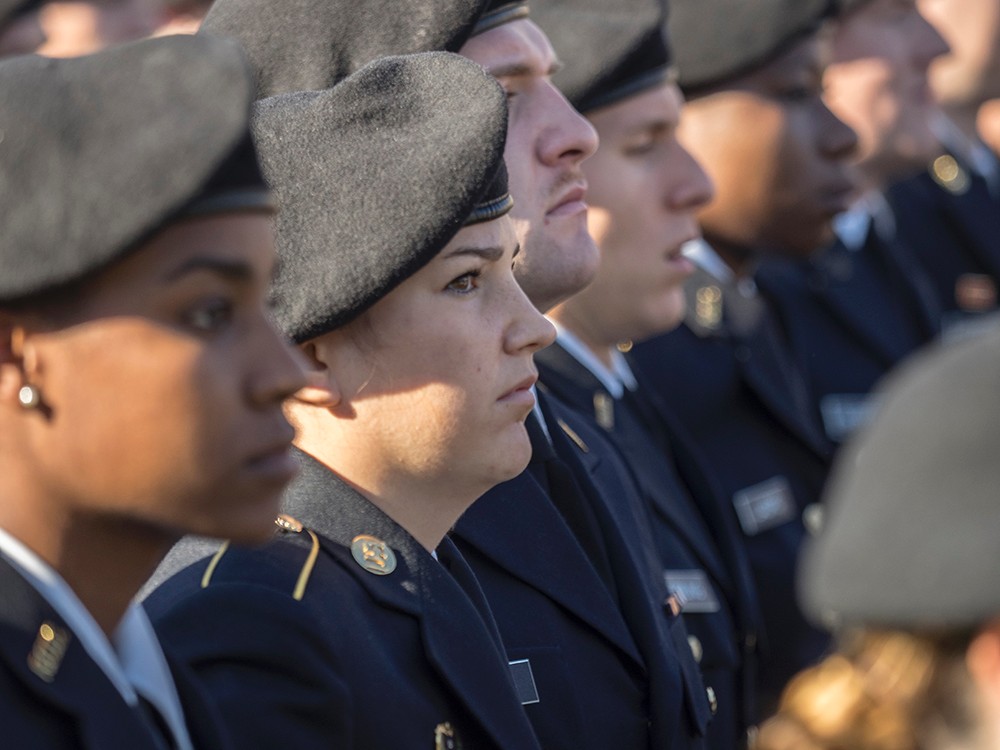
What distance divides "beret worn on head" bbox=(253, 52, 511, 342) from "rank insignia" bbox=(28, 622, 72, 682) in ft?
2.85

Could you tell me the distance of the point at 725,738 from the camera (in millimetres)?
4438

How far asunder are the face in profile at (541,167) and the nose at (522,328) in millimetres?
578

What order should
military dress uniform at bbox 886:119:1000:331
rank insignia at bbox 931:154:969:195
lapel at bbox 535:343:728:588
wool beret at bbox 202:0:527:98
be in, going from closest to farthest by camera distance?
wool beret at bbox 202:0:527:98 < lapel at bbox 535:343:728:588 < military dress uniform at bbox 886:119:1000:331 < rank insignia at bbox 931:154:969:195

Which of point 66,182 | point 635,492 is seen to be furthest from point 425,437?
point 635,492

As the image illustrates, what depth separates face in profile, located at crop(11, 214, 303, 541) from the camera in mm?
2211

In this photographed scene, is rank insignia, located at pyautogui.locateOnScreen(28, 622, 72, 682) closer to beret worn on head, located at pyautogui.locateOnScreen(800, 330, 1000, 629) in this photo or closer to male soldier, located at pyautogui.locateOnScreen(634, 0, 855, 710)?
beret worn on head, located at pyautogui.locateOnScreen(800, 330, 1000, 629)

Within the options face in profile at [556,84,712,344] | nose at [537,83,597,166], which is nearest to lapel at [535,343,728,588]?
face in profile at [556,84,712,344]

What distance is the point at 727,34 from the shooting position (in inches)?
231

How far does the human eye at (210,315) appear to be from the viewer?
7.41ft

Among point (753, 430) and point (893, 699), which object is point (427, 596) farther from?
point (753, 430)

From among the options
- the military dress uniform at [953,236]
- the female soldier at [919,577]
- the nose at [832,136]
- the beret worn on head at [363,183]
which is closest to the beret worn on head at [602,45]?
the nose at [832,136]

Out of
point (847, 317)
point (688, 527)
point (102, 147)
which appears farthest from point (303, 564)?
point (847, 317)

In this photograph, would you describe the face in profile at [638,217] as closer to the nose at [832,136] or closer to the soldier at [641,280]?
the soldier at [641,280]

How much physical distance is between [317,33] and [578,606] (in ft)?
3.74
